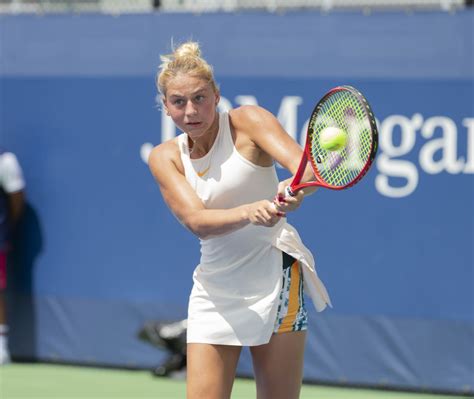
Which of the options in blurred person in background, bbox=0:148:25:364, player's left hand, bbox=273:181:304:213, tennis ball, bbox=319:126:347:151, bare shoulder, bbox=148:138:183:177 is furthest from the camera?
blurred person in background, bbox=0:148:25:364

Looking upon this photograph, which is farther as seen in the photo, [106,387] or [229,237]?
[106,387]

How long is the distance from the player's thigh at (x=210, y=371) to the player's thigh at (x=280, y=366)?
0.35ft

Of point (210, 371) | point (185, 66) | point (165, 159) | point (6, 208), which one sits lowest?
point (210, 371)

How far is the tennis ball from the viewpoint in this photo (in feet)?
12.3

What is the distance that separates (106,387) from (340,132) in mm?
3681

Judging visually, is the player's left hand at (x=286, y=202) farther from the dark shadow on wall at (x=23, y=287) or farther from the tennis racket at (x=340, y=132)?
the dark shadow on wall at (x=23, y=287)

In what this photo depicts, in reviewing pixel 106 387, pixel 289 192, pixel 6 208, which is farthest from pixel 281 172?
pixel 289 192

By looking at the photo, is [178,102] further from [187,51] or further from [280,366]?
[280,366]

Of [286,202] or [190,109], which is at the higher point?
[190,109]

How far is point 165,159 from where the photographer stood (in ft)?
13.5

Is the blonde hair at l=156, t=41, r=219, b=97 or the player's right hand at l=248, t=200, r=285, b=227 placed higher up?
the blonde hair at l=156, t=41, r=219, b=97

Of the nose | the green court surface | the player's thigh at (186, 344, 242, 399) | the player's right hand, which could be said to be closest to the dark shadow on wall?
the green court surface

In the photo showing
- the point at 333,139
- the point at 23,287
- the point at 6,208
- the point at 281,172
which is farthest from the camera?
the point at 23,287

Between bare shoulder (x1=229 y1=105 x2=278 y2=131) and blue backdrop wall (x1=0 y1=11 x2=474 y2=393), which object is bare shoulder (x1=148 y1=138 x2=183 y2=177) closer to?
bare shoulder (x1=229 y1=105 x2=278 y2=131)
